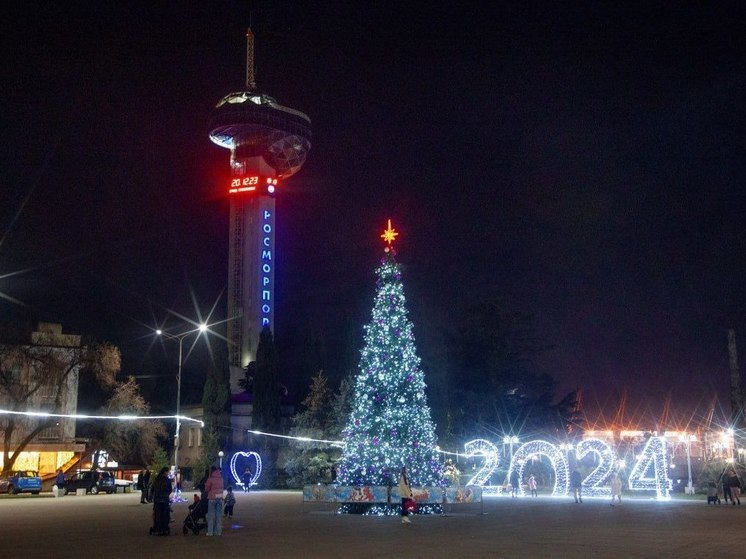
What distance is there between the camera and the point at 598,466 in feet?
133

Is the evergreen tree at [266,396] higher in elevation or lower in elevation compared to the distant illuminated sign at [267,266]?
lower

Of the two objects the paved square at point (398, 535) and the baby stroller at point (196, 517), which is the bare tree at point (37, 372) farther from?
the baby stroller at point (196, 517)

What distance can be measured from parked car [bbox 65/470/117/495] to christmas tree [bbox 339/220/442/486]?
987 inches

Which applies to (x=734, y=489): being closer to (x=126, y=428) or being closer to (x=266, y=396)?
(x=126, y=428)

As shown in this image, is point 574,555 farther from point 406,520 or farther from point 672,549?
point 406,520

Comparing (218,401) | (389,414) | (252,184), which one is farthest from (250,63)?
(389,414)

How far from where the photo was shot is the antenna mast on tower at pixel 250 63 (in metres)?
97.2

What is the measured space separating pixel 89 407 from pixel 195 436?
30.5 feet

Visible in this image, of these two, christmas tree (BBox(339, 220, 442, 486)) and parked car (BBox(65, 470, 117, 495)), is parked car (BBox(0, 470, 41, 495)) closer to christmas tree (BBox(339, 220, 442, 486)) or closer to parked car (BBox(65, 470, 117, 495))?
parked car (BBox(65, 470, 117, 495))

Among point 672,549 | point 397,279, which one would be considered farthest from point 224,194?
point 672,549

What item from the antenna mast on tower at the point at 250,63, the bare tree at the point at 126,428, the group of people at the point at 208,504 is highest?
the antenna mast on tower at the point at 250,63

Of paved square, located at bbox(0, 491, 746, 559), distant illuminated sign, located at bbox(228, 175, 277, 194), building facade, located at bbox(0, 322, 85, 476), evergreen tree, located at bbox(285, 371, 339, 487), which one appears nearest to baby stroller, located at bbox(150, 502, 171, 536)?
paved square, located at bbox(0, 491, 746, 559)

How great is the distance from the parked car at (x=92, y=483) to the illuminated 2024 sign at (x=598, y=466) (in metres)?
20.7

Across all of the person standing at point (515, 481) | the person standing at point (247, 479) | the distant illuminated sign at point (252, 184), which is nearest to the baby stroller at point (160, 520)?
the person standing at point (515, 481)
